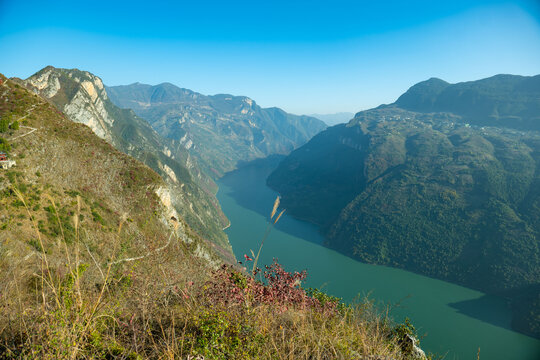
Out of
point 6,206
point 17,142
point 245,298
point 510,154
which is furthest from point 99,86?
point 510,154

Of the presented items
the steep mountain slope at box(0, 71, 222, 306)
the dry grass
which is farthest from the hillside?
the steep mountain slope at box(0, 71, 222, 306)

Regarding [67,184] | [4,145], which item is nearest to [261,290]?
[67,184]

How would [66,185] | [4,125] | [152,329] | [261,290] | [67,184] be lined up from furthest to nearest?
[67,184], [66,185], [4,125], [261,290], [152,329]

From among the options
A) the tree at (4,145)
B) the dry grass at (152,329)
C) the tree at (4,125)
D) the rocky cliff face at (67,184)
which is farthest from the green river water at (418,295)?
the tree at (4,125)

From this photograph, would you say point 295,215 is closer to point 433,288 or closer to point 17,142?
point 433,288

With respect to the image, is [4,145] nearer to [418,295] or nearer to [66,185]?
[66,185]
